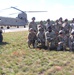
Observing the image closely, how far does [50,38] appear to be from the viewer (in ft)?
47.4

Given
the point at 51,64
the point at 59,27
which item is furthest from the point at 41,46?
the point at 51,64

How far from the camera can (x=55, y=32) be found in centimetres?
1464

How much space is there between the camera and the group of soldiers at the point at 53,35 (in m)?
14.0

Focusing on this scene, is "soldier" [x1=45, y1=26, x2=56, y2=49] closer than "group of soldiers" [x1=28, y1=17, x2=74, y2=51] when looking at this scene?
No

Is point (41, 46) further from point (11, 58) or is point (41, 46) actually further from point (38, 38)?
point (11, 58)

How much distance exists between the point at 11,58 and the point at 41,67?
2.46m

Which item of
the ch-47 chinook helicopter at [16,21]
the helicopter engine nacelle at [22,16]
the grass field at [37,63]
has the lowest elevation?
the grass field at [37,63]

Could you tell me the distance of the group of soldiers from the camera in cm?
1402

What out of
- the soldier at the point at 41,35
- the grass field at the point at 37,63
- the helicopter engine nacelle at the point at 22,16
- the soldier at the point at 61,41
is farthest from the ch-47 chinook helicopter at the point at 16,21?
the grass field at the point at 37,63

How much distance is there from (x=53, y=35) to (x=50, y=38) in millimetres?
245

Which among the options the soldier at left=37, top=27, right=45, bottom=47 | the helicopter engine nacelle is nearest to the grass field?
the soldier at left=37, top=27, right=45, bottom=47

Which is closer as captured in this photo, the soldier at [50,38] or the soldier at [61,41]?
the soldier at [61,41]

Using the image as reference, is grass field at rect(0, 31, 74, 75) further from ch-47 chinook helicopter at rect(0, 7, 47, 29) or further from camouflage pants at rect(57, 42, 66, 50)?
ch-47 chinook helicopter at rect(0, 7, 47, 29)

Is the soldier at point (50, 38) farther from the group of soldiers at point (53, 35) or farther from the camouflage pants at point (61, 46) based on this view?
the camouflage pants at point (61, 46)
